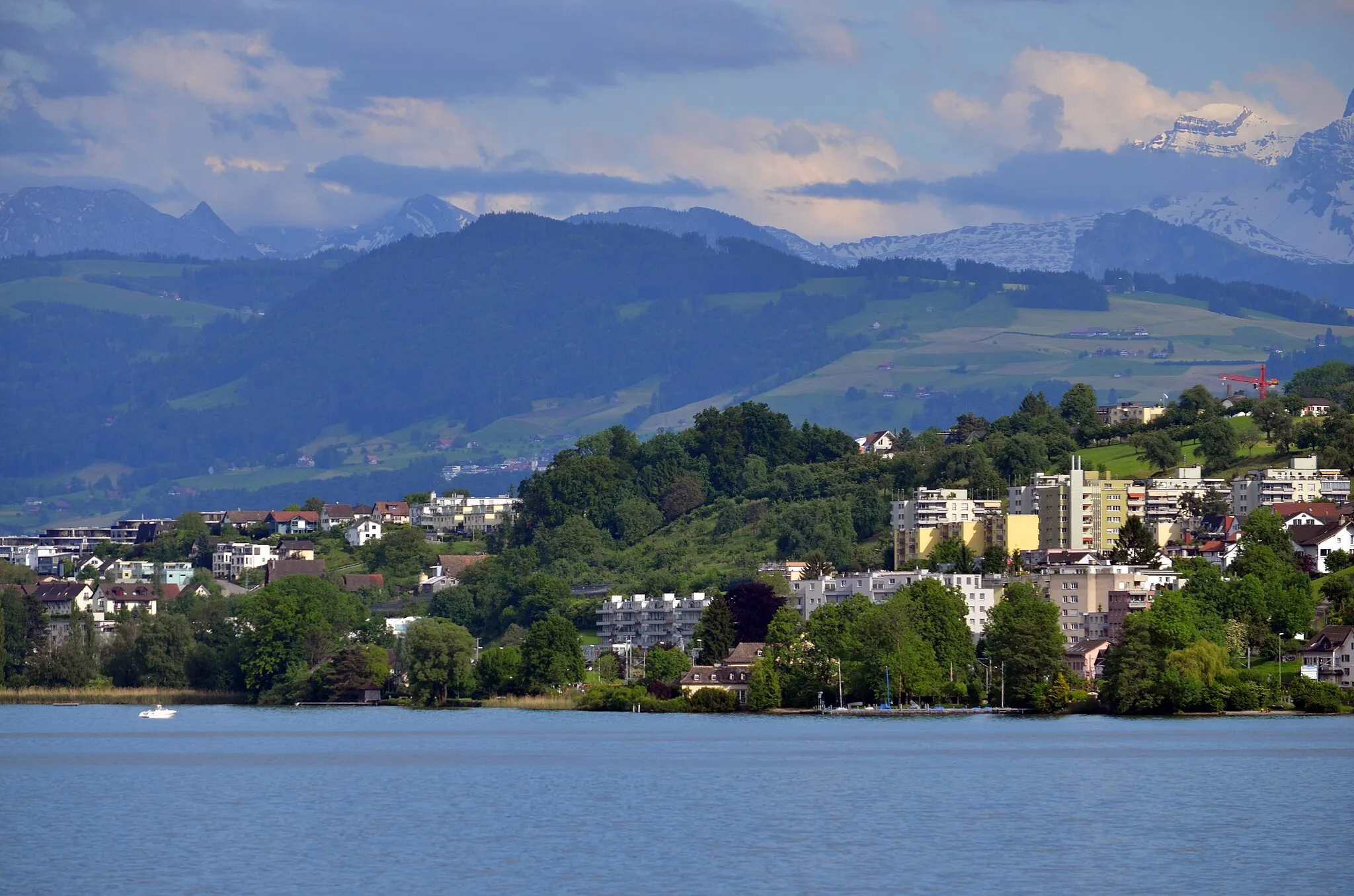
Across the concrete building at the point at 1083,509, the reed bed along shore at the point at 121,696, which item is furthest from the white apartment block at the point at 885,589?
the reed bed along shore at the point at 121,696

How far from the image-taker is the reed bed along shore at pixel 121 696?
4847 inches

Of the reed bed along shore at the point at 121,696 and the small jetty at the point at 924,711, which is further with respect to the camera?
the reed bed along shore at the point at 121,696

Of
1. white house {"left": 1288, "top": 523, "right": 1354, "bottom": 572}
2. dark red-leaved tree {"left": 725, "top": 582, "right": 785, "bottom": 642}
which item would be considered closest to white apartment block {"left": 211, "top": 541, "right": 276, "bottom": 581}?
dark red-leaved tree {"left": 725, "top": 582, "right": 785, "bottom": 642}

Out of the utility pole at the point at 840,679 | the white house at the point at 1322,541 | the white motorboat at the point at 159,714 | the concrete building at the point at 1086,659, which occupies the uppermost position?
the white house at the point at 1322,541

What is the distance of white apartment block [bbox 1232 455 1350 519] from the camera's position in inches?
5349

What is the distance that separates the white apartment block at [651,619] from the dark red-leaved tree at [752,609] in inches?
344

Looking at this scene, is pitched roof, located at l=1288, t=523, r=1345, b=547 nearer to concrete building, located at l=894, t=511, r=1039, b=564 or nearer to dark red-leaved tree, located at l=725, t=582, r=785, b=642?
concrete building, located at l=894, t=511, r=1039, b=564

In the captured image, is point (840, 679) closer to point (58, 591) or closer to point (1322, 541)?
point (1322, 541)

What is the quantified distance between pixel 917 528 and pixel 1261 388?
62.3 metres

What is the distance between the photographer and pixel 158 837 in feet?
171

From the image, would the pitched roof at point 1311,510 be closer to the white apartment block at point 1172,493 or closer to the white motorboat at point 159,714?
the white apartment block at point 1172,493

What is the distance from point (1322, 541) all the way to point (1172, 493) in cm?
2568

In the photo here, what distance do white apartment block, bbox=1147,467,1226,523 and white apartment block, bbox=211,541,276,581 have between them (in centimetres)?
7951

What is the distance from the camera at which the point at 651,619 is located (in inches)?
5364
